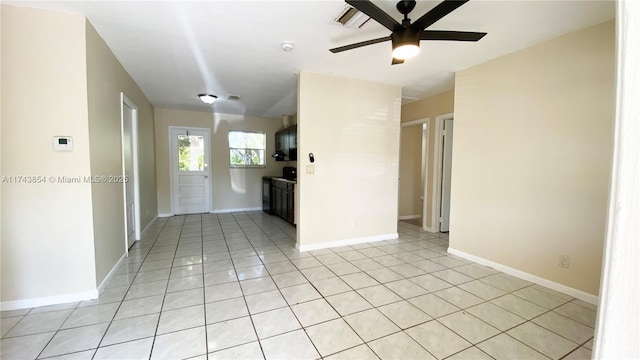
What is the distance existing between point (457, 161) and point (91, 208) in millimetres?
4053

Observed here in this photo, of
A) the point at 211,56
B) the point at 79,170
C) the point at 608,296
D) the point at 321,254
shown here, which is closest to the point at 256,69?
the point at 211,56

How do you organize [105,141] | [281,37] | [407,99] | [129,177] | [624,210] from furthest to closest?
[407,99] < [129,177] < [105,141] < [281,37] < [624,210]

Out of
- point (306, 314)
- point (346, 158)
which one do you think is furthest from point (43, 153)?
point (346, 158)

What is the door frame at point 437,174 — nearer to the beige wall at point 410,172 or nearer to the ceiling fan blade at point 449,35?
the beige wall at point 410,172

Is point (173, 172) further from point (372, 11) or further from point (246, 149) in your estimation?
point (372, 11)

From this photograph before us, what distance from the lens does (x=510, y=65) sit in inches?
116

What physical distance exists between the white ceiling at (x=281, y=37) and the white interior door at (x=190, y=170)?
85.8 inches

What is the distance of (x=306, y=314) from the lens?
2.16 metres

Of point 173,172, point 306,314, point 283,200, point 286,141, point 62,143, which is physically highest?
point 286,141

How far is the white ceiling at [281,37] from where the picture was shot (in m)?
2.11

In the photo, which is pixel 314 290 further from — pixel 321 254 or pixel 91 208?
pixel 91 208

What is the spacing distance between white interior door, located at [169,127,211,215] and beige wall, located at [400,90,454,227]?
4.73m

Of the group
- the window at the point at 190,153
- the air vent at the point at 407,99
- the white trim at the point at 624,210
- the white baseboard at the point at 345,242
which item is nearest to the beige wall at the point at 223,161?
the window at the point at 190,153

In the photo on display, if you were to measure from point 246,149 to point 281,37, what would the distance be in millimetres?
4531
